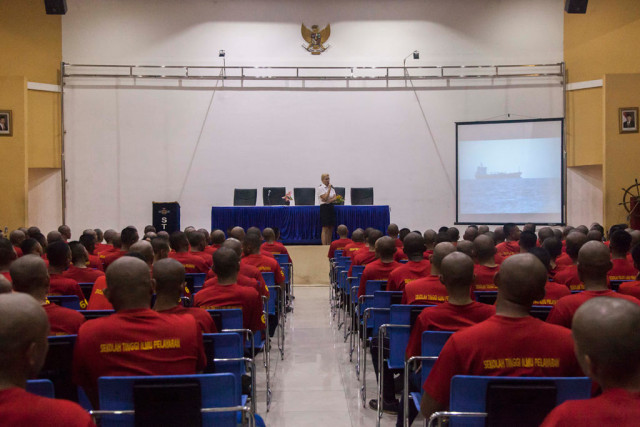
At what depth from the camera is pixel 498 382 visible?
214cm

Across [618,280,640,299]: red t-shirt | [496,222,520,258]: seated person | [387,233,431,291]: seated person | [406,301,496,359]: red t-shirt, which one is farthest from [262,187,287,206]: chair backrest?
[406,301,496,359]: red t-shirt

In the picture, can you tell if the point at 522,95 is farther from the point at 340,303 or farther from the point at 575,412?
the point at 575,412

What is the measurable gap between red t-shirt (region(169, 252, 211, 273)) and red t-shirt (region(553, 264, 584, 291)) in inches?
131

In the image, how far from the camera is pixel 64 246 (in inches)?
178

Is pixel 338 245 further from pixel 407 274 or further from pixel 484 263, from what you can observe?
pixel 484 263

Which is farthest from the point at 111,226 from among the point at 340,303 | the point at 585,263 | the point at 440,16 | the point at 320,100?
the point at 585,263

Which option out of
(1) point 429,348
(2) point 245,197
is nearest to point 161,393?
(1) point 429,348

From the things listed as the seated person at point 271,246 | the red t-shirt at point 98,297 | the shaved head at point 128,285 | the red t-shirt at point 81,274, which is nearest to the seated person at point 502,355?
the shaved head at point 128,285

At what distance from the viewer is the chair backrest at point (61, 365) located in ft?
9.49

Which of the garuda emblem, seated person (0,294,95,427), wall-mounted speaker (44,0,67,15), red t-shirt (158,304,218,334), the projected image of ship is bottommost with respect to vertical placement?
red t-shirt (158,304,218,334)

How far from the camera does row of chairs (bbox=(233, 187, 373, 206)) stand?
43.5ft

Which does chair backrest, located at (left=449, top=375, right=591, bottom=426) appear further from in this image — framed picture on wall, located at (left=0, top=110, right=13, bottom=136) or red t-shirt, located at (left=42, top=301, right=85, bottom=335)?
framed picture on wall, located at (left=0, top=110, right=13, bottom=136)

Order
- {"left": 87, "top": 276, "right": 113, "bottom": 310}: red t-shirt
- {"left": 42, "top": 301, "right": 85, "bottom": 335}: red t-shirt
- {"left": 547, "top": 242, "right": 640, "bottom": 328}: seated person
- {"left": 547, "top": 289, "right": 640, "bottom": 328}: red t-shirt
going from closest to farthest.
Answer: {"left": 547, "top": 289, "right": 640, "bottom": 328}: red t-shirt, {"left": 42, "top": 301, "right": 85, "bottom": 335}: red t-shirt, {"left": 547, "top": 242, "right": 640, "bottom": 328}: seated person, {"left": 87, "top": 276, "right": 113, "bottom": 310}: red t-shirt

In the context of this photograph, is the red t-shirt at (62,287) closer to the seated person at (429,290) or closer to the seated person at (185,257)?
the seated person at (185,257)
